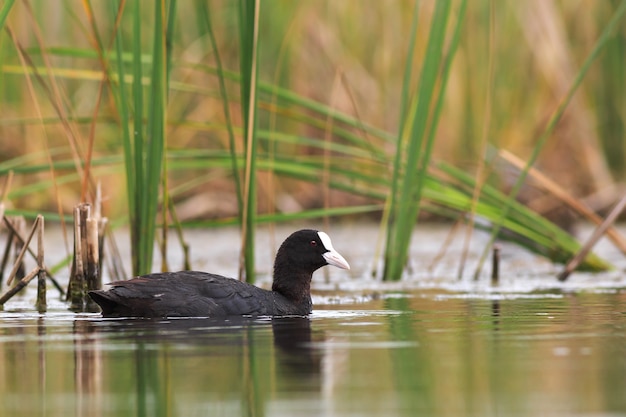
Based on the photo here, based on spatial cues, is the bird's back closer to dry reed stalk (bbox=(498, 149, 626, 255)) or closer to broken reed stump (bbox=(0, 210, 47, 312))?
broken reed stump (bbox=(0, 210, 47, 312))

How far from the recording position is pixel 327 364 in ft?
17.4

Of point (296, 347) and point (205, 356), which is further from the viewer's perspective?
point (296, 347)

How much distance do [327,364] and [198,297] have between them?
2.31 meters

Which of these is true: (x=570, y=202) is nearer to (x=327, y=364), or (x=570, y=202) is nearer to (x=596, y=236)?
(x=596, y=236)

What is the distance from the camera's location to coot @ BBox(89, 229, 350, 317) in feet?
24.1

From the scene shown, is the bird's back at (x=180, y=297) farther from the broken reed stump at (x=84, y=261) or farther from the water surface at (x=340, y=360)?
the broken reed stump at (x=84, y=261)

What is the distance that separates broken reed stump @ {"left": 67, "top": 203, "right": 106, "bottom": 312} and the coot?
532 mm

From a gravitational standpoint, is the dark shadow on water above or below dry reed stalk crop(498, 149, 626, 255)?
below

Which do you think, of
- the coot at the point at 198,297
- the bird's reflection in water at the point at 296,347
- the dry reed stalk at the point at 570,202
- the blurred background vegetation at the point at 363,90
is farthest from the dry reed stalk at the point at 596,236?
the blurred background vegetation at the point at 363,90

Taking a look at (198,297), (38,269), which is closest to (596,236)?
(198,297)

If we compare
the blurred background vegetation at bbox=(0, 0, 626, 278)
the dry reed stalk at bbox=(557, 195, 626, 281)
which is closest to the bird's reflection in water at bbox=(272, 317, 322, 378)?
the dry reed stalk at bbox=(557, 195, 626, 281)

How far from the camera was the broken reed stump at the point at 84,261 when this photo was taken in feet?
25.7

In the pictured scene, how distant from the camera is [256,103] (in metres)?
8.29

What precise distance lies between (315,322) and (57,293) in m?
2.40
